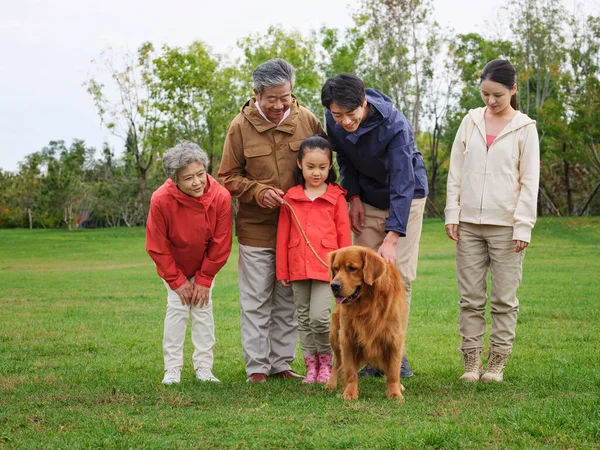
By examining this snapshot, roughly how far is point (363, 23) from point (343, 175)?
3526cm

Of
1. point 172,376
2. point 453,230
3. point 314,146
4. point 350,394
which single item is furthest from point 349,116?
point 172,376

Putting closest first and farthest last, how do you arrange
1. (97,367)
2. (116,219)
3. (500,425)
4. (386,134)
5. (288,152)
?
(500,425) < (386,134) < (288,152) < (97,367) < (116,219)

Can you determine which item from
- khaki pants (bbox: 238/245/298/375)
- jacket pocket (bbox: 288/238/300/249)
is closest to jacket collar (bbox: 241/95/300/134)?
jacket pocket (bbox: 288/238/300/249)

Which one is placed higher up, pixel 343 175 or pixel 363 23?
pixel 363 23

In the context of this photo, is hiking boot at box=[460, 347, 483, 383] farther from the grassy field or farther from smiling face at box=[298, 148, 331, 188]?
smiling face at box=[298, 148, 331, 188]

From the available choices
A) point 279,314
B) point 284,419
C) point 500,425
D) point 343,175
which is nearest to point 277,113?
point 343,175

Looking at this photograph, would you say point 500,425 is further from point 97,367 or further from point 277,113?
point 97,367

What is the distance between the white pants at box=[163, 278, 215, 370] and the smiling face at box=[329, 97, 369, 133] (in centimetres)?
185

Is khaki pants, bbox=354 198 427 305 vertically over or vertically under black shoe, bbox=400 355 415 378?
over

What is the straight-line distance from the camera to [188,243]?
647 centimetres

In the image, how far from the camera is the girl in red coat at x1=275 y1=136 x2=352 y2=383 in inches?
242

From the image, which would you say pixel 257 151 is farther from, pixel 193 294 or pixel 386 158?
pixel 193 294

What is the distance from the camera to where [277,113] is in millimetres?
6340

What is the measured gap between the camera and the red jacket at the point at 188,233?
637cm
